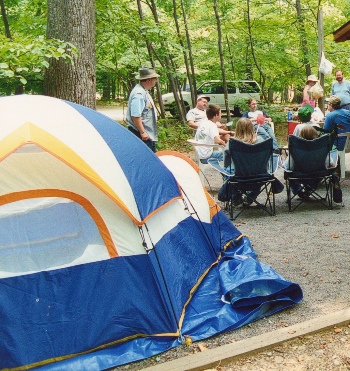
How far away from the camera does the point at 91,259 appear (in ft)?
11.0

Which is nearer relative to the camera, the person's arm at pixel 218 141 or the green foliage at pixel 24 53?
the green foliage at pixel 24 53

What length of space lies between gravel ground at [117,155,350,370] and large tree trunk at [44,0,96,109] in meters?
2.52

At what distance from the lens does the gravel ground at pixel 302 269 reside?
309 centimetres

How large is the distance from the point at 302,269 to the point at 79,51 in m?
3.55

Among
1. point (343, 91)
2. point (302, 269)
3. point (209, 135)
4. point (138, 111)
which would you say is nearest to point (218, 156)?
point (209, 135)

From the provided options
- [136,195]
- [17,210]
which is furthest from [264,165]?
[17,210]

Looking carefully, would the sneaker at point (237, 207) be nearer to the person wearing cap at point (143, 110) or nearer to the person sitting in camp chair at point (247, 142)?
the person sitting in camp chair at point (247, 142)

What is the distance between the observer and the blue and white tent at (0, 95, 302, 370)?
3.15 metres

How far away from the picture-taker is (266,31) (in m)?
14.6

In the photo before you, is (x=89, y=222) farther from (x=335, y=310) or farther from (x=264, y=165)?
(x=264, y=165)

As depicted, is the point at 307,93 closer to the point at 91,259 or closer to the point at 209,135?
the point at 209,135

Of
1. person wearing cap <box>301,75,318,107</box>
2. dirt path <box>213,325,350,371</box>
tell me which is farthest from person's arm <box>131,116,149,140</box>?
person wearing cap <box>301,75,318,107</box>

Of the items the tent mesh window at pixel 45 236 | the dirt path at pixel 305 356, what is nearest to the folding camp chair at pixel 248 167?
the tent mesh window at pixel 45 236

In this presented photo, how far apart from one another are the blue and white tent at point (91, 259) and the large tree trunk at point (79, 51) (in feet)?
7.39
